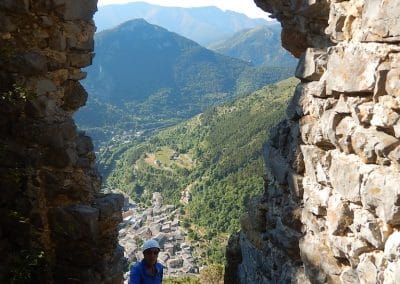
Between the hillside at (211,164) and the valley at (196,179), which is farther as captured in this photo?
the hillside at (211,164)

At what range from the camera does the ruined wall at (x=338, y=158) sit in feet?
11.0

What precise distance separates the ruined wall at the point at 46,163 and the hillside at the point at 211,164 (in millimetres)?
53393

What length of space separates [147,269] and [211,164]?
93.3 metres

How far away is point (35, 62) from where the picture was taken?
5.35 meters

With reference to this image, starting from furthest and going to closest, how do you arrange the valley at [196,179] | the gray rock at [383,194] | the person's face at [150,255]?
the valley at [196,179] → the person's face at [150,255] → the gray rock at [383,194]

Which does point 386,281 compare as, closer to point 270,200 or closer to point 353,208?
point 353,208

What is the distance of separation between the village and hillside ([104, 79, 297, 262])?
273cm

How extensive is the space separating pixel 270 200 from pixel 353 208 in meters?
1.86

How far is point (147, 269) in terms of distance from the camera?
5.41m

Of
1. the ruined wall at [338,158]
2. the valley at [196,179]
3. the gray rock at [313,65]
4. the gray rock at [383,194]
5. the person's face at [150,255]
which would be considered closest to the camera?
the gray rock at [383,194]

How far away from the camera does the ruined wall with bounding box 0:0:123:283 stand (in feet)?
17.3

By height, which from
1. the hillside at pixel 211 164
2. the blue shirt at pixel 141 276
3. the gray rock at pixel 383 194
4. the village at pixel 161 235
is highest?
the hillside at pixel 211 164

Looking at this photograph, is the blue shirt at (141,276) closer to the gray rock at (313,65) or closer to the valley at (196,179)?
the gray rock at (313,65)

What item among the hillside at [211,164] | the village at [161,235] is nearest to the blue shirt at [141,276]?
the village at [161,235]
